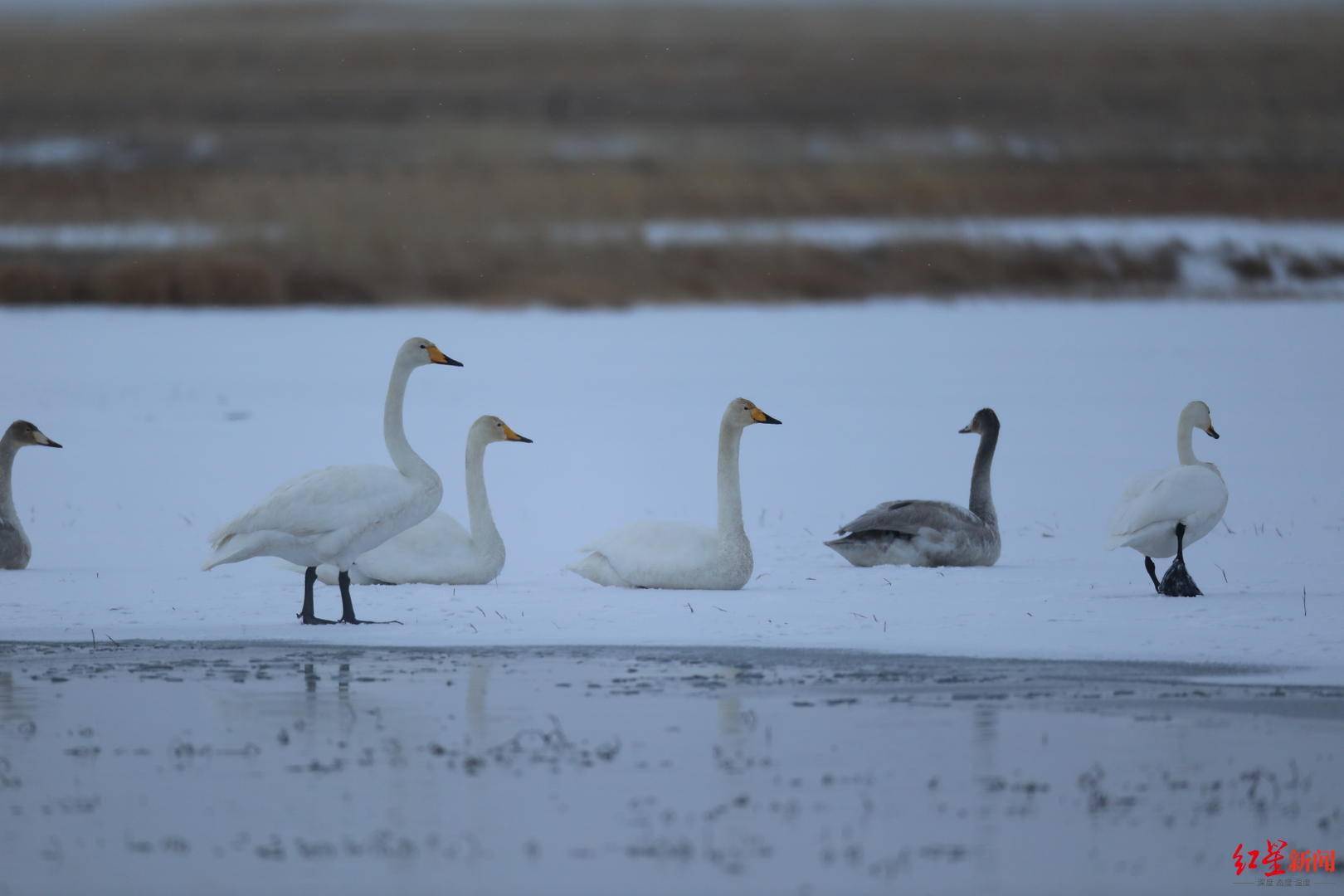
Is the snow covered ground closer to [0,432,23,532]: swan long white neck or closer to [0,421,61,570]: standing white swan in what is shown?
[0,421,61,570]: standing white swan

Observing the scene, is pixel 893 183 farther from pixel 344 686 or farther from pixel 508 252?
pixel 344 686

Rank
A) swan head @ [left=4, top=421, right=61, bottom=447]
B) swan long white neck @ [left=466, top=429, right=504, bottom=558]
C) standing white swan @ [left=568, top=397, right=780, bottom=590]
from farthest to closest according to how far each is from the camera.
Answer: swan head @ [left=4, top=421, right=61, bottom=447] → swan long white neck @ [left=466, top=429, right=504, bottom=558] → standing white swan @ [left=568, top=397, right=780, bottom=590]

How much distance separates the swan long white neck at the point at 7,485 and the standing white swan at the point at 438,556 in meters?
1.47

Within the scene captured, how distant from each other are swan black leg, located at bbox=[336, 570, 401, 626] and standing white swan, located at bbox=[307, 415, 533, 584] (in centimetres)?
53

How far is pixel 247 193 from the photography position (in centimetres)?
2778

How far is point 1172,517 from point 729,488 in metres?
1.77

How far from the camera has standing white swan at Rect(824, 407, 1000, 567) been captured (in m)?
8.54

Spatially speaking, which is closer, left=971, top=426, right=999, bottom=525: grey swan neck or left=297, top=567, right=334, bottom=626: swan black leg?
left=297, top=567, right=334, bottom=626: swan black leg

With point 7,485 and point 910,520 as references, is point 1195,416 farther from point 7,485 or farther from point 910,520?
point 7,485

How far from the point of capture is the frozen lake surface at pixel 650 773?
447 centimetres

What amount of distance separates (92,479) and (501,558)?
3979mm

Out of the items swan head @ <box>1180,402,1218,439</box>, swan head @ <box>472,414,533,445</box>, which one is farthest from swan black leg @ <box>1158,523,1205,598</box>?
swan head @ <box>472,414,533,445</box>

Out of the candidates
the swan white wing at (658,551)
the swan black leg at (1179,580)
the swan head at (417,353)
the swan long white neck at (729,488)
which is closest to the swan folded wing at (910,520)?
the swan long white neck at (729,488)

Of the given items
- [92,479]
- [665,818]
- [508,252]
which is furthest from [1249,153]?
[665,818]
